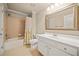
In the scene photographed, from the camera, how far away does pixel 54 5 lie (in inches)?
62.2

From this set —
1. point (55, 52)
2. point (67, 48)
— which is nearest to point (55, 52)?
point (55, 52)

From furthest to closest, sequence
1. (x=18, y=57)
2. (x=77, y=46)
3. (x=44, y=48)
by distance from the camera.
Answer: (x=44, y=48), (x=18, y=57), (x=77, y=46)

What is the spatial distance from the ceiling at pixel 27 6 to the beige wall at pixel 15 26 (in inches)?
5.4

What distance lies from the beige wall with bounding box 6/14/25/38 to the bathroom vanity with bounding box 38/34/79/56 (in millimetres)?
339

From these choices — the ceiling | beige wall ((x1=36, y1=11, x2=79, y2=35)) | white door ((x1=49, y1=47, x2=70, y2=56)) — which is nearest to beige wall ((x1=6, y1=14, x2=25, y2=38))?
the ceiling

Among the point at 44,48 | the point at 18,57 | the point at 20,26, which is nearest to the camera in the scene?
the point at 18,57

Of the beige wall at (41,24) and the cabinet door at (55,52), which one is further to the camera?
the beige wall at (41,24)

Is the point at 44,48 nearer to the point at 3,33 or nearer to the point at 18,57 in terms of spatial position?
the point at 18,57

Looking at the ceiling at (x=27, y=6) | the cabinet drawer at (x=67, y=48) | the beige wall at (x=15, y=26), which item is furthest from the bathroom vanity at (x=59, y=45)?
the ceiling at (x=27, y=6)

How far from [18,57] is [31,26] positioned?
522 mm

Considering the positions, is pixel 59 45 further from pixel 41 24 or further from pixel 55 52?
pixel 41 24

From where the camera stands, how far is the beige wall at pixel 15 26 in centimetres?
151

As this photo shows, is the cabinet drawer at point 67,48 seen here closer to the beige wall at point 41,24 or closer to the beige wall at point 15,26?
the beige wall at point 41,24

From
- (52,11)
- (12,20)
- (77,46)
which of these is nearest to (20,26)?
(12,20)
